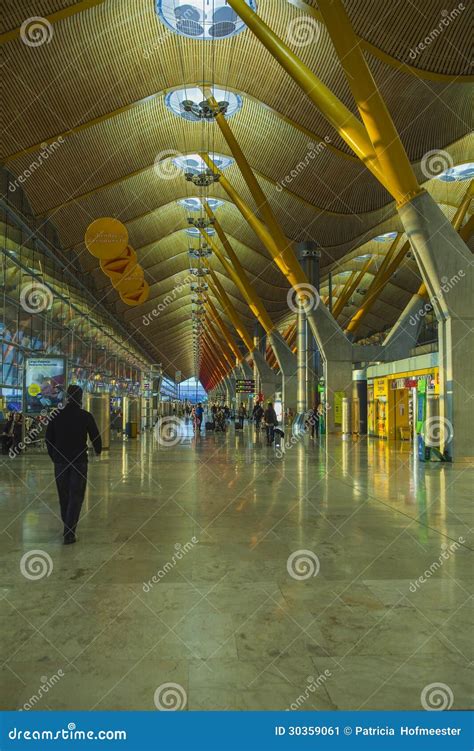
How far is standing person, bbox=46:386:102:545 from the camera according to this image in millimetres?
6203

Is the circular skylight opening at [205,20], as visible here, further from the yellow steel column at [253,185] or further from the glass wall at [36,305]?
the glass wall at [36,305]

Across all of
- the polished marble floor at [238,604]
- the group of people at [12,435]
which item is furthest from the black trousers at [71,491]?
the group of people at [12,435]

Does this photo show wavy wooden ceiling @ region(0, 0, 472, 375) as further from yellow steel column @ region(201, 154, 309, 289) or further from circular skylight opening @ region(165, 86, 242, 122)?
yellow steel column @ region(201, 154, 309, 289)

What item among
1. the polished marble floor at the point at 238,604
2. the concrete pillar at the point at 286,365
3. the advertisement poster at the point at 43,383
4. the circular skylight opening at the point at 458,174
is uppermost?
the circular skylight opening at the point at 458,174

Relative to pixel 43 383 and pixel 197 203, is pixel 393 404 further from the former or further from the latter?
pixel 197 203

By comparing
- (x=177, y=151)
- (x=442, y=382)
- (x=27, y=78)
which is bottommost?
(x=442, y=382)

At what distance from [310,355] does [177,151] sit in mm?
13820

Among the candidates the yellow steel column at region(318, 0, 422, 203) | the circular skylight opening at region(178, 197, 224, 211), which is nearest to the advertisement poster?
the yellow steel column at region(318, 0, 422, 203)

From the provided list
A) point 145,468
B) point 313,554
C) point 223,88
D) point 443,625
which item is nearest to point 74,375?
point 223,88

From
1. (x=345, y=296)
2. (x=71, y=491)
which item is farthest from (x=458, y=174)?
(x=71, y=491)

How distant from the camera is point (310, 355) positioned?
36562mm

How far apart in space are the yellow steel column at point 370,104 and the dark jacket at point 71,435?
470 inches

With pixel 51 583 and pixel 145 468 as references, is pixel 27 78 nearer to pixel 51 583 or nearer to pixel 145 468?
pixel 145 468

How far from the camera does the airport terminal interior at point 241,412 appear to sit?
341 centimetres
